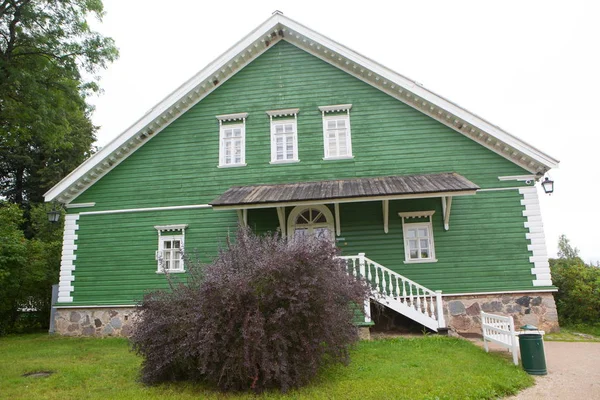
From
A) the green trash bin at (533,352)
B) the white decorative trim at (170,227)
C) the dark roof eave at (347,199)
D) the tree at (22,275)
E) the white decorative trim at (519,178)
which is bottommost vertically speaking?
the green trash bin at (533,352)

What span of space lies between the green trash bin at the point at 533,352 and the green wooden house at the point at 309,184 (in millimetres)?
4219

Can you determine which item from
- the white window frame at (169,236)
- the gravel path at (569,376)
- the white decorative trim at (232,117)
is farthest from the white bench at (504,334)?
the white decorative trim at (232,117)

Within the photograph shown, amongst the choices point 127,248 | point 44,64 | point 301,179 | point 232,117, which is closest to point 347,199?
point 301,179

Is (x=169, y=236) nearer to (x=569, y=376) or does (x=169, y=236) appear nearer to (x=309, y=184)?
(x=309, y=184)

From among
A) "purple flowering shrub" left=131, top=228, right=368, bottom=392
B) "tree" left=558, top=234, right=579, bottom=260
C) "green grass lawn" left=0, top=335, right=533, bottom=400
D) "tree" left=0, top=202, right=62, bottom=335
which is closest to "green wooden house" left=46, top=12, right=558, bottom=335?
"tree" left=0, top=202, right=62, bottom=335

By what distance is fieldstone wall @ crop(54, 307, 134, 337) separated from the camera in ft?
42.4

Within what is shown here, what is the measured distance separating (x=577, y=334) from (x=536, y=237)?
9.41 ft

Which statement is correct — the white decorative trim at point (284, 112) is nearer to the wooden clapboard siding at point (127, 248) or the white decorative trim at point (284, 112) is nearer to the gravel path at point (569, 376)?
the wooden clapboard siding at point (127, 248)

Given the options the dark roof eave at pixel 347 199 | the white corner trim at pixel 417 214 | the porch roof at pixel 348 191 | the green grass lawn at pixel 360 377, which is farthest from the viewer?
the white corner trim at pixel 417 214

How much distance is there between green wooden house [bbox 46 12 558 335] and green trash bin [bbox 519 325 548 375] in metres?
4.22

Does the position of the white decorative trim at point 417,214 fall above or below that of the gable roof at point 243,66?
below

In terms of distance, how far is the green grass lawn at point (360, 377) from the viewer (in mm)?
6031

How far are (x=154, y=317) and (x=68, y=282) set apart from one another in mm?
8213

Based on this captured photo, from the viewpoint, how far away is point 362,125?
13.3 metres
